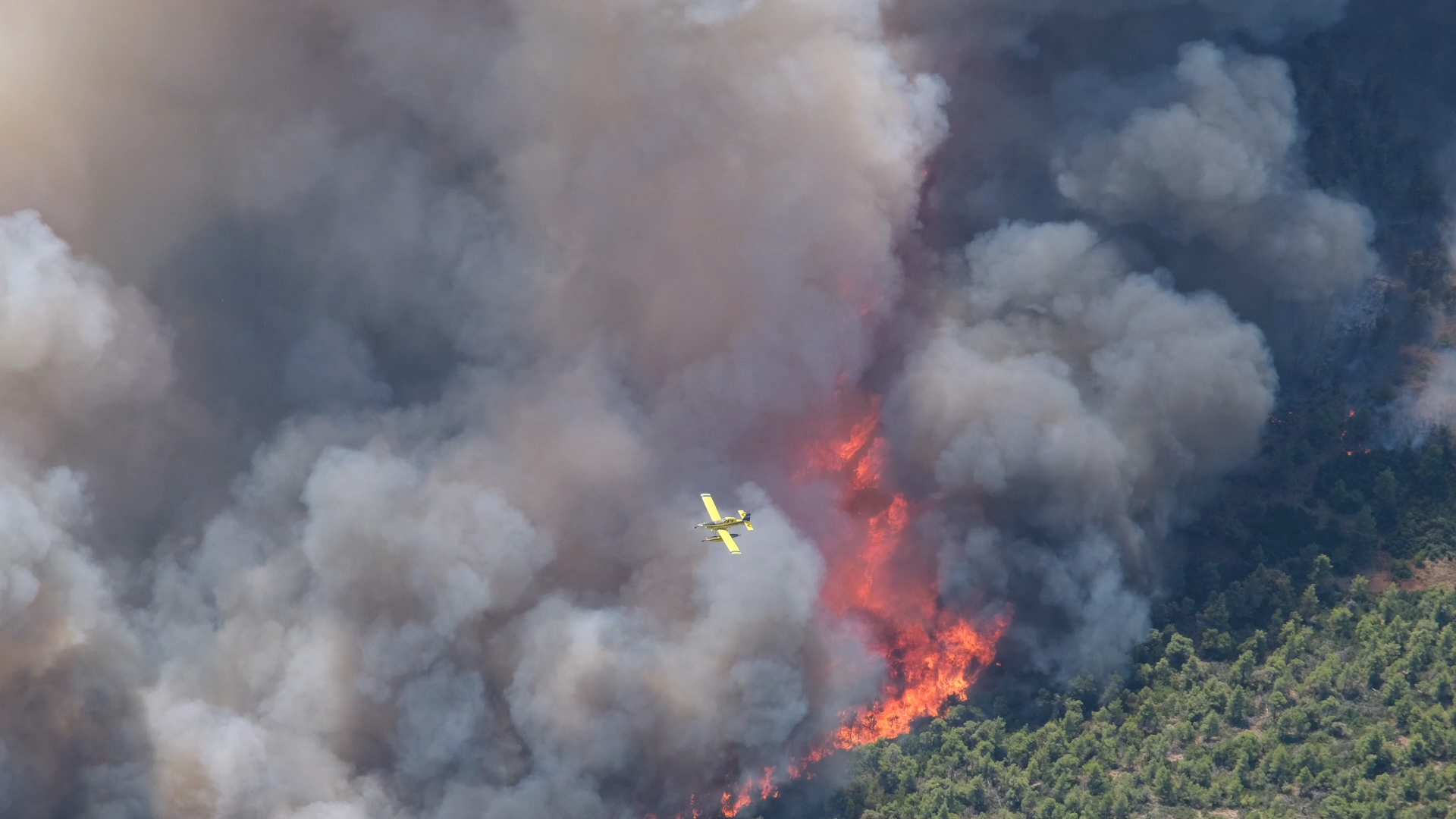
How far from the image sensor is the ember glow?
85500mm

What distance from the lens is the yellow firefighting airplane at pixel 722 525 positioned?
265 ft

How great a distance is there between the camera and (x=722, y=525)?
8094cm

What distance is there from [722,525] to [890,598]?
1063 cm

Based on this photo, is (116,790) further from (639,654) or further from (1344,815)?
(1344,815)

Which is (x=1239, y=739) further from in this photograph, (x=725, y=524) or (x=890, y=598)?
(x=725, y=524)

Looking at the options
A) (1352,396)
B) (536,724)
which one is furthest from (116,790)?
(1352,396)

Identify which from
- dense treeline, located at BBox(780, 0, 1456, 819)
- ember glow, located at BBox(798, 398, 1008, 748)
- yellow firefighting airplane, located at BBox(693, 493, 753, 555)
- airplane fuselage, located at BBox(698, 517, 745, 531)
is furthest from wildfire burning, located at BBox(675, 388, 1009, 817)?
airplane fuselage, located at BBox(698, 517, 745, 531)

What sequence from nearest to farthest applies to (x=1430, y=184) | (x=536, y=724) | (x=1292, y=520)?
(x=536, y=724)
(x=1292, y=520)
(x=1430, y=184)

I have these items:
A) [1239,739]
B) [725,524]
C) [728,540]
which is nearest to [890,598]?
[728,540]

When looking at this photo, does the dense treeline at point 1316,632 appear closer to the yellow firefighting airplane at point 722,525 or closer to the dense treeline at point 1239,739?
the dense treeline at point 1239,739

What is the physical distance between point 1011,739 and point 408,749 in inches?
966

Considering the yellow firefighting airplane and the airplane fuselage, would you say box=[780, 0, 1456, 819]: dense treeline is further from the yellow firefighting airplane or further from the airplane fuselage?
the airplane fuselage

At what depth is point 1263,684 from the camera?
8281 centimetres

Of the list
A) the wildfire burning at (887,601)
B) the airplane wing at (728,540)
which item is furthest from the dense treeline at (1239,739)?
the airplane wing at (728,540)
